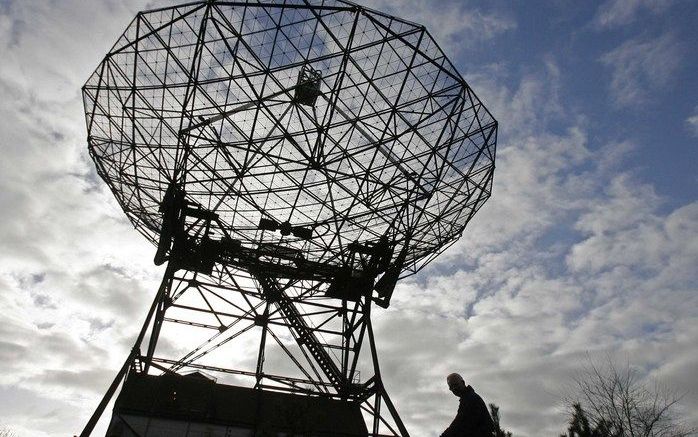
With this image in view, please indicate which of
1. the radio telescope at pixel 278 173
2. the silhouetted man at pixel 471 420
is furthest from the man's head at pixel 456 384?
the radio telescope at pixel 278 173

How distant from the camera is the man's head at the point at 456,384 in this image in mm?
7547

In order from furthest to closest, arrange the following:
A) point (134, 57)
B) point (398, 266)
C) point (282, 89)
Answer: point (398, 266) < point (134, 57) < point (282, 89)

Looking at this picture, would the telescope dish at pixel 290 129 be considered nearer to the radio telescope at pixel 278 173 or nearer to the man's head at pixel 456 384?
the radio telescope at pixel 278 173

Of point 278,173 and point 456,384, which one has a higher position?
point 278,173

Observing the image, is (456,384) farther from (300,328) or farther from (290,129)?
(300,328)

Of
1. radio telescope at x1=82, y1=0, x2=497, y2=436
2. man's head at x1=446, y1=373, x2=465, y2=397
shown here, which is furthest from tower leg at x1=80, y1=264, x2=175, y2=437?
man's head at x1=446, y1=373, x2=465, y2=397

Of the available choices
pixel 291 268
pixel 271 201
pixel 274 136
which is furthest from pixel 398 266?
pixel 274 136

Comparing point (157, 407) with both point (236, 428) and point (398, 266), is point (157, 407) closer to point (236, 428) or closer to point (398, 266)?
point (236, 428)

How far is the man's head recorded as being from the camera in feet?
24.8

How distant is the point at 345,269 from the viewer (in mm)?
29969

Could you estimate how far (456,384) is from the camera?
7629mm

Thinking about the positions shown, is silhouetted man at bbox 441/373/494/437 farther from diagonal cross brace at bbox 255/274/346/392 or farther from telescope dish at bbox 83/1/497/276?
diagonal cross brace at bbox 255/274/346/392

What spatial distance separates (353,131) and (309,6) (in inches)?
230

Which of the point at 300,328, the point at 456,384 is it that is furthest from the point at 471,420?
the point at 300,328
